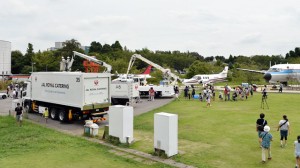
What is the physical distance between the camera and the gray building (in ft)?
291

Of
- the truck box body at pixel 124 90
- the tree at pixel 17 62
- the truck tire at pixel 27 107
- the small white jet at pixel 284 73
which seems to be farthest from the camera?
the tree at pixel 17 62

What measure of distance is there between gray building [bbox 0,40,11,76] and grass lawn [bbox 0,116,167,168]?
80.9 metres

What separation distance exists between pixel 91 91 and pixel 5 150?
7149 millimetres

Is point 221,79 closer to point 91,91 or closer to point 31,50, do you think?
point 91,91

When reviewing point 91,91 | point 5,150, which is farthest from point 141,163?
point 91,91

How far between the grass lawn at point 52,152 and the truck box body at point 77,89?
297 centimetres

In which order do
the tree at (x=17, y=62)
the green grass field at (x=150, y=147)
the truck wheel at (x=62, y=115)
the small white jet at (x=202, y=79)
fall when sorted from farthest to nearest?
the tree at (x=17, y=62) → the small white jet at (x=202, y=79) → the truck wheel at (x=62, y=115) → the green grass field at (x=150, y=147)

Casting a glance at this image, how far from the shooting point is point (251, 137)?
14375mm

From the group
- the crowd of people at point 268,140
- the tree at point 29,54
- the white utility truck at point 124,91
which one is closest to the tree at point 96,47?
the tree at point 29,54

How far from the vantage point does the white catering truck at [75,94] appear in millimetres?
18469

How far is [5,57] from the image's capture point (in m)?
89.6

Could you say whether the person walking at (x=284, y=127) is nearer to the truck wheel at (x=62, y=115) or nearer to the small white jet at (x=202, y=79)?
the truck wheel at (x=62, y=115)

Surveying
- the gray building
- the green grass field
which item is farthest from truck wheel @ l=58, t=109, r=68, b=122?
the gray building

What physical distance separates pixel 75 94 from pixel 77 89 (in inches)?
14.8
